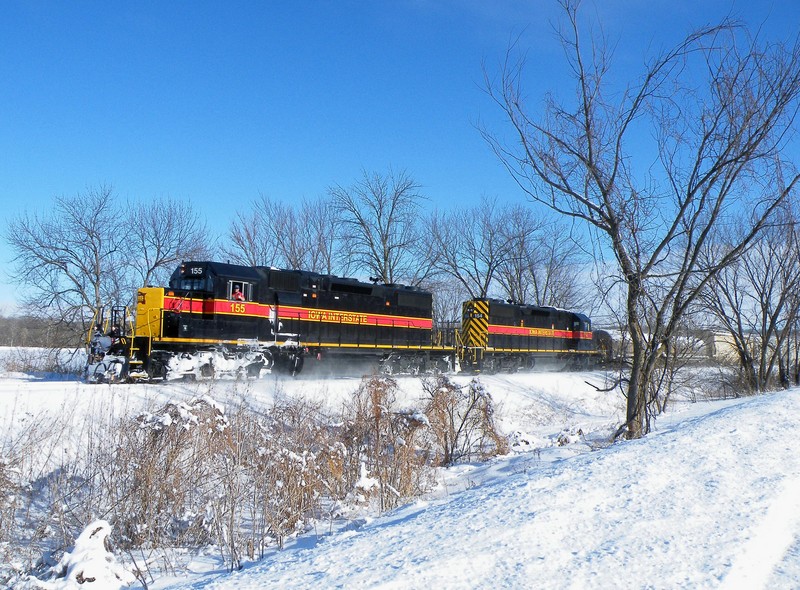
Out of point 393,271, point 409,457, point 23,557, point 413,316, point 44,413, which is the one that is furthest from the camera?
point 393,271

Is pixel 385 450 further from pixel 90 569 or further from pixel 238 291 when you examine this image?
pixel 238 291

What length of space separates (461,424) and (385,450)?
329cm

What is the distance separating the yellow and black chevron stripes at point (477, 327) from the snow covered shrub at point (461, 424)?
13.8 m

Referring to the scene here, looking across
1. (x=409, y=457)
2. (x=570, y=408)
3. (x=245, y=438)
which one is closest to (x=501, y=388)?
(x=570, y=408)

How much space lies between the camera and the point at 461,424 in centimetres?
1072

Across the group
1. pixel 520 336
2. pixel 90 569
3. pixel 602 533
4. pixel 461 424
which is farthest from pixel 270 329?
pixel 602 533

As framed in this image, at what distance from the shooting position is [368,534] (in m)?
4.03

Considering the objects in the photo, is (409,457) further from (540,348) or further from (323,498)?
(540,348)

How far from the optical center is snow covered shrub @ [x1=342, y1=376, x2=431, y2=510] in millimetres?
6919

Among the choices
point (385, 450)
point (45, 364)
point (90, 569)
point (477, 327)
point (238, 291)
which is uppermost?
point (238, 291)

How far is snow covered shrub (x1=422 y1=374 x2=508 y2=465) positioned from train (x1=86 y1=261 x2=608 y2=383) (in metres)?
4.58

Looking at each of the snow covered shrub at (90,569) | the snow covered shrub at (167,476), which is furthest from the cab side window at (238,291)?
the snow covered shrub at (90,569)

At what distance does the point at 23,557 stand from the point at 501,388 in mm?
15493

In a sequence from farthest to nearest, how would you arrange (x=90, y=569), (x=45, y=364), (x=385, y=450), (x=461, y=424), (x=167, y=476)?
(x=45, y=364), (x=461, y=424), (x=385, y=450), (x=167, y=476), (x=90, y=569)
